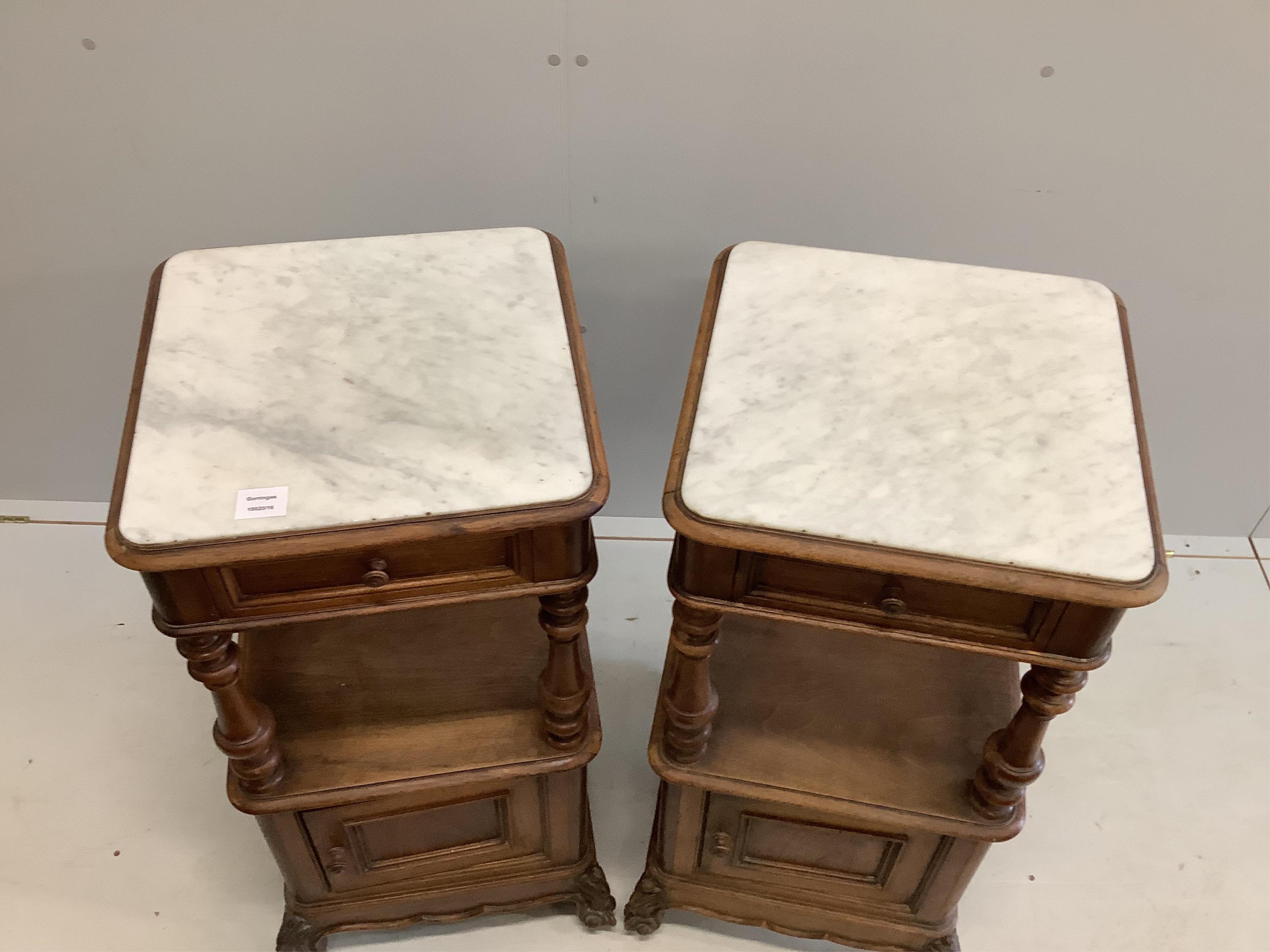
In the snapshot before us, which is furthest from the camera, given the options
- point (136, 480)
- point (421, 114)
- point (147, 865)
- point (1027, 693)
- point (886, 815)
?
point (147, 865)

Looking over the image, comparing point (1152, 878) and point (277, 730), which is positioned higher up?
point (277, 730)

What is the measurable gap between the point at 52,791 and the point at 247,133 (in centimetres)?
109

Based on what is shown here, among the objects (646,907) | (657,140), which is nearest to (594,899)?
(646,907)

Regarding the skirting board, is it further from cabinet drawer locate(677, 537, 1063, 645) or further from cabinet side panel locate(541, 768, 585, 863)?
cabinet drawer locate(677, 537, 1063, 645)

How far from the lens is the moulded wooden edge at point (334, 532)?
88 cm

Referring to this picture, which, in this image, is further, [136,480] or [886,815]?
[886,815]

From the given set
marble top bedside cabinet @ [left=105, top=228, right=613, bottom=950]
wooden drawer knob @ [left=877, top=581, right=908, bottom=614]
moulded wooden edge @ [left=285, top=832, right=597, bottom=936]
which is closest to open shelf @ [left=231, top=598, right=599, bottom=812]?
marble top bedside cabinet @ [left=105, top=228, right=613, bottom=950]

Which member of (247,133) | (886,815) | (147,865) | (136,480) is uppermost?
(247,133)

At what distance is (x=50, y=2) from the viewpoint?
128 cm

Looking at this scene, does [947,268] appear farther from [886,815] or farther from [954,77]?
[886,815]

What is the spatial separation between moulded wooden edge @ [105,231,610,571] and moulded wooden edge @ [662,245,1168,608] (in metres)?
0.09

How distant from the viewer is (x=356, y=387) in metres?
1.04

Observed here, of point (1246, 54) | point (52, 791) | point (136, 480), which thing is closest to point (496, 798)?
point (136, 480)

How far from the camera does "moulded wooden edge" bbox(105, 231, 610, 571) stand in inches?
34.7
